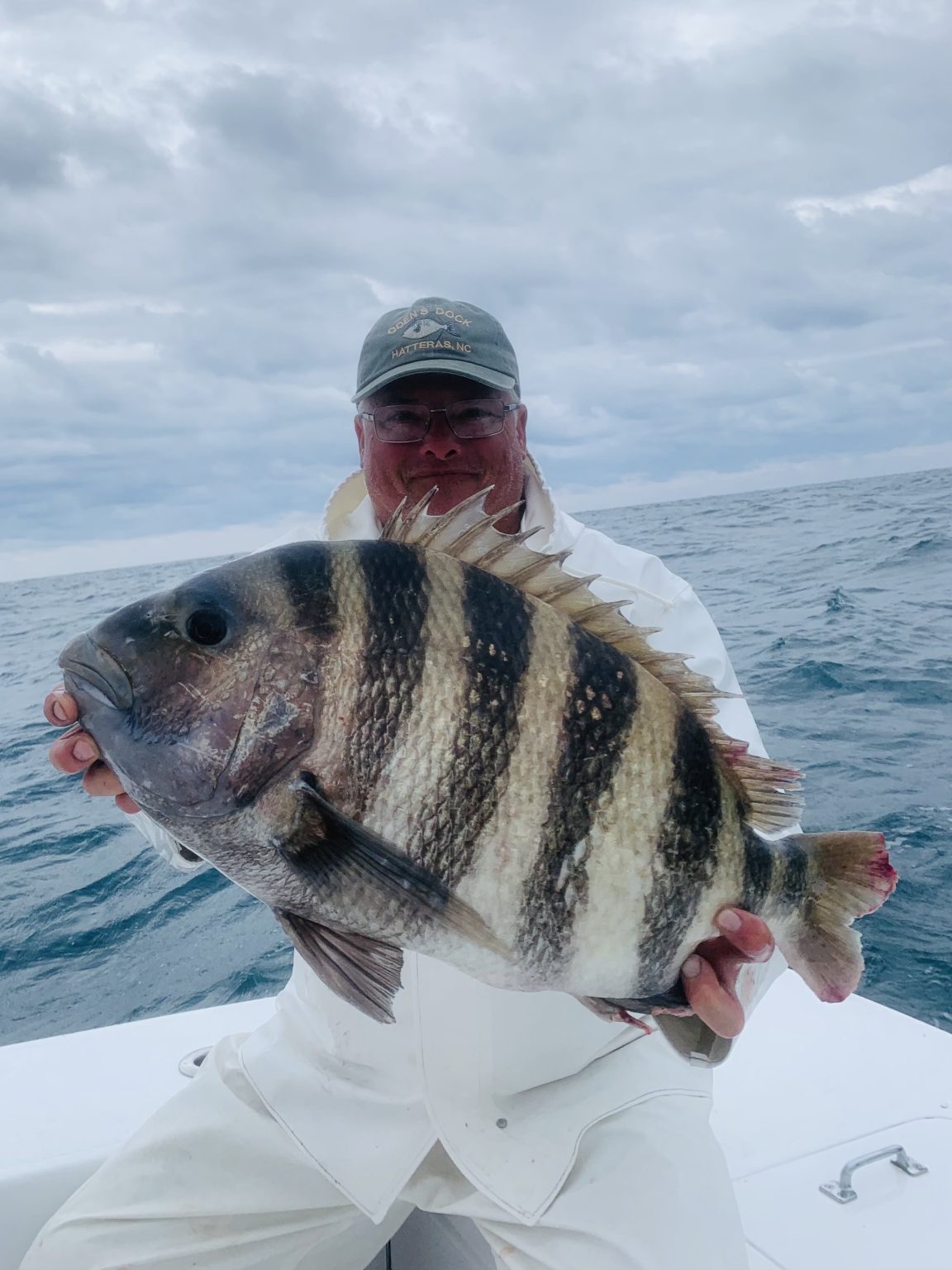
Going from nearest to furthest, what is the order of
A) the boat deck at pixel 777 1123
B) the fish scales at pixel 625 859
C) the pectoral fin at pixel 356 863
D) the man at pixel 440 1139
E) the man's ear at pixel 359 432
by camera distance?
the pectoral fin at pixel 356 863 < the fish scales at pixel 625 859 < the man at pixel 440 1139 < the boat deck at pixel 777 1123 < the man's ear at pixel 359 432

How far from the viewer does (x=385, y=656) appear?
147 cm

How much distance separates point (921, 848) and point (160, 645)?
17.3 feet

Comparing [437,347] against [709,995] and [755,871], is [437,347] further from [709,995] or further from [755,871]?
[709,995]

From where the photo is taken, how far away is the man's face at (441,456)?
9.12ft

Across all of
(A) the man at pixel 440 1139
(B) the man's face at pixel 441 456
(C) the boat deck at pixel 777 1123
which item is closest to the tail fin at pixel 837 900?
(A) the man at pixel 440 1139

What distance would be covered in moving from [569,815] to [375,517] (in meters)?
1.63

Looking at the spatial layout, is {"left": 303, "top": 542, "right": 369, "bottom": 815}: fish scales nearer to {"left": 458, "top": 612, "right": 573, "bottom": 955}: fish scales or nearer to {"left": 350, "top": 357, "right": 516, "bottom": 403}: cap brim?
{"left": 458, "top": 612, "right": 573, "bottom": 955}: fish scales

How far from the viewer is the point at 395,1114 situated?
90.3 inches

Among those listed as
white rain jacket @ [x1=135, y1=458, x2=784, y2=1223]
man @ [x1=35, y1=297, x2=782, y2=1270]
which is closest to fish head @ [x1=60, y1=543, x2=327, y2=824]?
man @ [x1=35, y1=297, x2=782, y2=1270]

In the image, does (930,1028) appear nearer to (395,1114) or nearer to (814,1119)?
(814,1119)

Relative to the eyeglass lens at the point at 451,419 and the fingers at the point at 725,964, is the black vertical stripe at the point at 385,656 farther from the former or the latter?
the eyeglass lens at the point at 451,419

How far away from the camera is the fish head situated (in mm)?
1429

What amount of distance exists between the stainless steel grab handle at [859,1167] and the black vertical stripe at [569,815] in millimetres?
1579

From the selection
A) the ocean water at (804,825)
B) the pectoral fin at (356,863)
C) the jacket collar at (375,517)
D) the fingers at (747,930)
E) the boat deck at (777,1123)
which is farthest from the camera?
the ocean water at (804,825)
